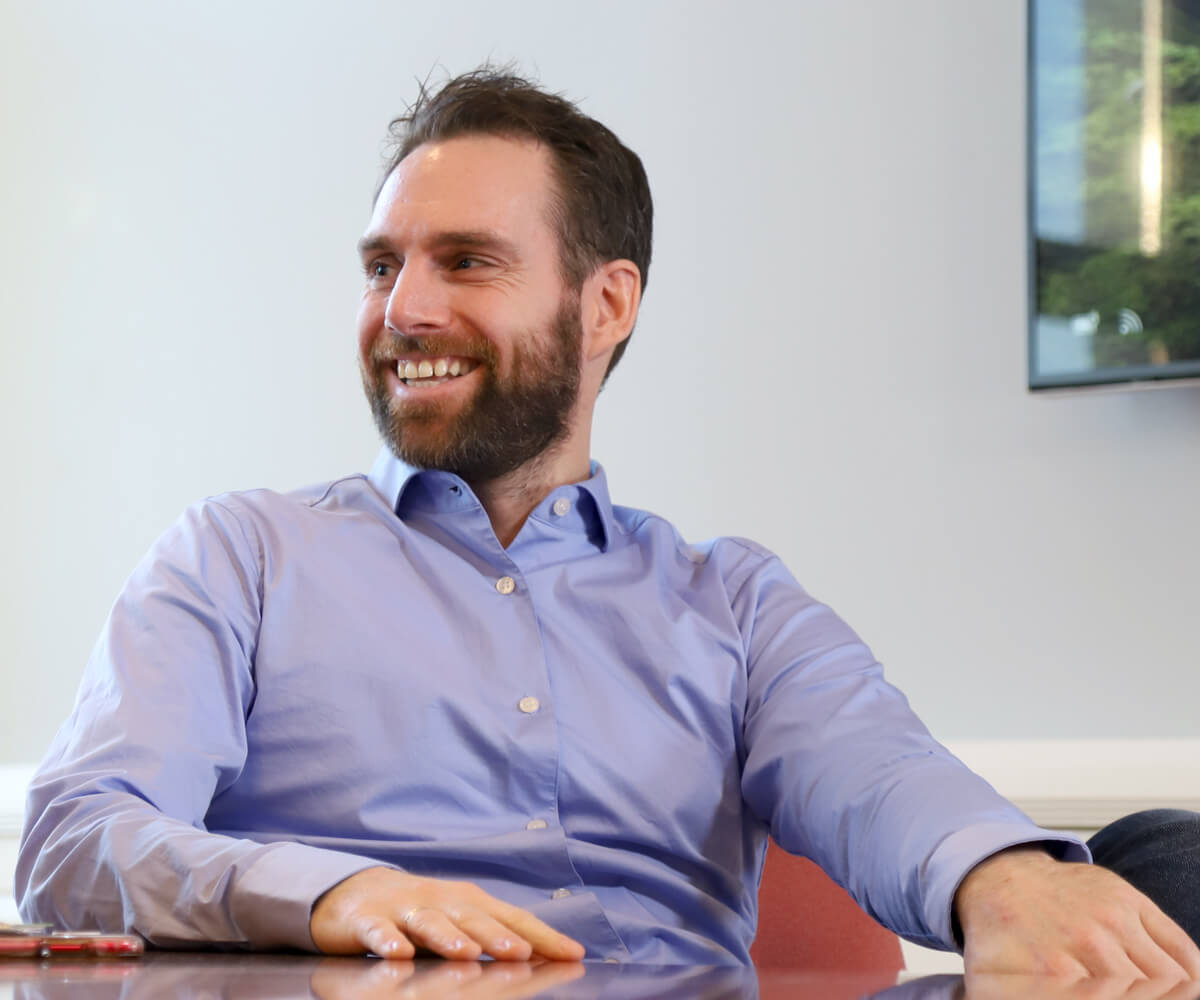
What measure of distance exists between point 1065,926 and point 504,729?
1.76 ft

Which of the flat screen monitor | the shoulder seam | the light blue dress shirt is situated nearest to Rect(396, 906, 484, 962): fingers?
the light blue dress shirt

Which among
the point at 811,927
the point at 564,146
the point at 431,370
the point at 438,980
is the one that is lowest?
the point at 811,927

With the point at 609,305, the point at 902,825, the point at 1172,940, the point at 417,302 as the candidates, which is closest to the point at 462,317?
the point at 417,302

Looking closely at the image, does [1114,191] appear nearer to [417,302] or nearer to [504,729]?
[417,302]

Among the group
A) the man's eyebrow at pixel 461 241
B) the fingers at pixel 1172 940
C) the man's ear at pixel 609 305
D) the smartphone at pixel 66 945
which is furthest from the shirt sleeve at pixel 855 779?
the smartphone at pixel 66 945

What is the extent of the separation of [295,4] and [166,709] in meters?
1.84

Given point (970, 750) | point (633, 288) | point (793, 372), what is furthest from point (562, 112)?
point (970, 750)

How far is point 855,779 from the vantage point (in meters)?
1.31

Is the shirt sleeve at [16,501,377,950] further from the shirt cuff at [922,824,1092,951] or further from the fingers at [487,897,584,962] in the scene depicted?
the shirt cuff at [922,824,1092,951]

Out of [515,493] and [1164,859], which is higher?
[515,493]

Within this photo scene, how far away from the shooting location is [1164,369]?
1963 millimetres

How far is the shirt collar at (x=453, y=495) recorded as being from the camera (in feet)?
4.94

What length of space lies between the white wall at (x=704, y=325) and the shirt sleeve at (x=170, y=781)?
44.1 inches

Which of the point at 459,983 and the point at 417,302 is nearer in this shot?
the point at 459,983
